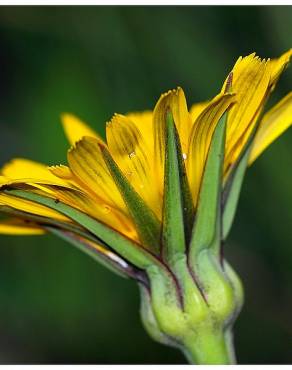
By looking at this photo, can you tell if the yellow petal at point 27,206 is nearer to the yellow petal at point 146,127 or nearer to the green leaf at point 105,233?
the green leaf at point 105,233

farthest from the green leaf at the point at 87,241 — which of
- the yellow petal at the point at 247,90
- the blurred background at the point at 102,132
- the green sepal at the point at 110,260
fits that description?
the blurred background at the point at 102,132

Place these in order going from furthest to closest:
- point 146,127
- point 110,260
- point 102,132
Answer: point 102,132, point 146,127, point 110,260

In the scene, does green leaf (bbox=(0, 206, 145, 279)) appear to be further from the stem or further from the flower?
the stem

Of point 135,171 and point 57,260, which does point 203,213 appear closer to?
point 135,171

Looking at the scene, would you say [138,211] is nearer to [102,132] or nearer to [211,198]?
[211,198]

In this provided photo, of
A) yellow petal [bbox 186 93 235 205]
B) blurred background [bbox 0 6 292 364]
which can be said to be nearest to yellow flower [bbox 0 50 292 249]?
yellow petal [bbox 186 93 235 205]

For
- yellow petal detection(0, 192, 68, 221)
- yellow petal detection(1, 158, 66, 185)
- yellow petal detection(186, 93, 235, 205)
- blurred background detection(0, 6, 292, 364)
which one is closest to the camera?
yellow petal detection(186, 93, 235, 205)

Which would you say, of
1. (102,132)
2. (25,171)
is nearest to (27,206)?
(25,171)
